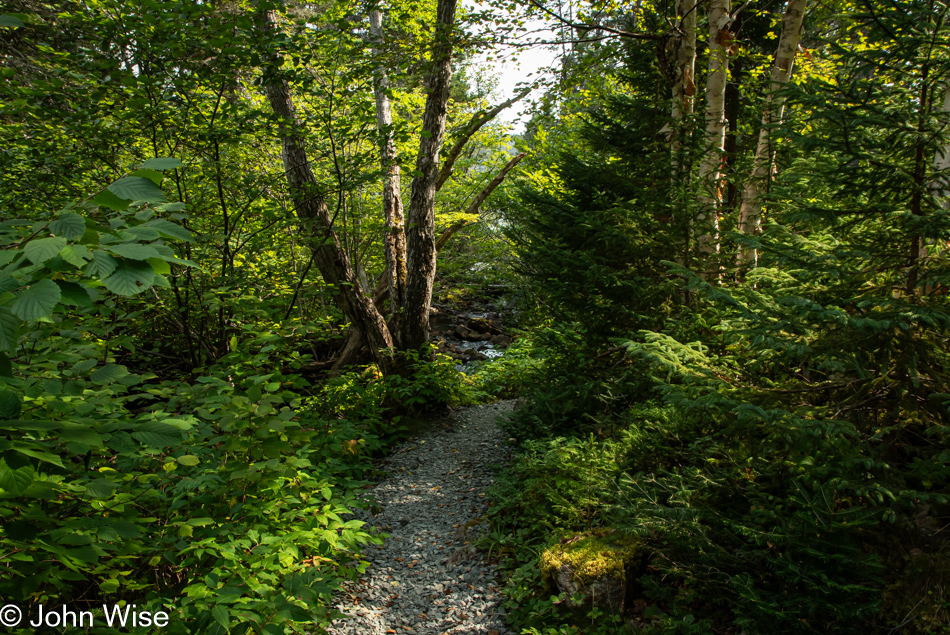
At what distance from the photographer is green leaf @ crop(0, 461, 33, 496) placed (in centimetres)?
142

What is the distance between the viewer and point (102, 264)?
121cm

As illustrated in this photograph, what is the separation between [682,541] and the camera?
9.29ft

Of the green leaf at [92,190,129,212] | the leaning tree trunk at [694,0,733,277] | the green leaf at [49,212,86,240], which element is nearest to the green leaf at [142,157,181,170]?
the green leaf at [92,190,129,212]

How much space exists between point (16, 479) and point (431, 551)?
3.30 metres

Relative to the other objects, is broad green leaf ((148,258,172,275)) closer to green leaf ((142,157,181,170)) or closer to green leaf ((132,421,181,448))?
green leaf ((142,157,181,170))

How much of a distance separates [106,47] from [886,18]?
219 inches

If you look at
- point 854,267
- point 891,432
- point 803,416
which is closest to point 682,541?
point 803,416

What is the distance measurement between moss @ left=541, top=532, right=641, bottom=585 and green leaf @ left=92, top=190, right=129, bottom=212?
10.6 ft

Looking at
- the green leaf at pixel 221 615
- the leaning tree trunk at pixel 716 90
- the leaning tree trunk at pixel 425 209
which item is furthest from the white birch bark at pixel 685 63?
the green leaf at pixel 221 615

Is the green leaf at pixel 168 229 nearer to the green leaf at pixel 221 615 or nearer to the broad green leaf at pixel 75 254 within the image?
the broad green leaf at pixel 75 254

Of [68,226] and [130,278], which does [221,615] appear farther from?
[68,226]

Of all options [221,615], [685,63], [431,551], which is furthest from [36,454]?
[685,63]

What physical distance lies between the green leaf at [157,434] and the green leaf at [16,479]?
0.38m

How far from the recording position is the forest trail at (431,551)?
11.0 feet
